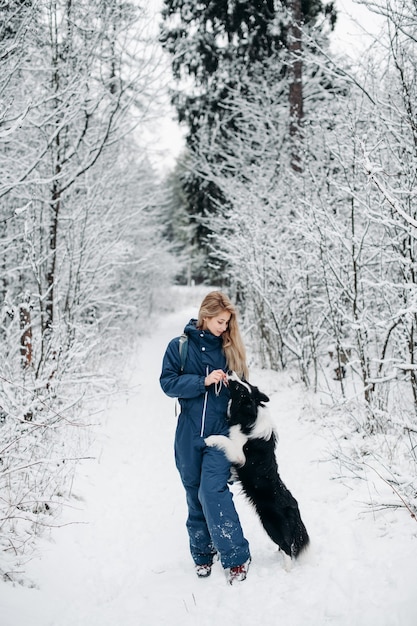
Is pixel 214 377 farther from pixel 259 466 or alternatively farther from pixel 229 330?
pixel 259 466

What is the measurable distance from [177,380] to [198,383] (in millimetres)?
146

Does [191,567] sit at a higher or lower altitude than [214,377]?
lower

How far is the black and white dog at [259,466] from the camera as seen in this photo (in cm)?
249

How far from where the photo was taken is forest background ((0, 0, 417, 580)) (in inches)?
137

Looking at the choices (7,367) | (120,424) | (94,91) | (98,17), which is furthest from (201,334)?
(98,17)

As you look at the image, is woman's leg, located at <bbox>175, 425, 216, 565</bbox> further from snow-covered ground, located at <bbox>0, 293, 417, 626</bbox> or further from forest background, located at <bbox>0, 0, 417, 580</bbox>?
forest background, located at <bbox>0, 0, 417, 580</bbox>

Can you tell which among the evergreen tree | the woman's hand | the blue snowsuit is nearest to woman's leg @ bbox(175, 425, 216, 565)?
the blue snowsuit

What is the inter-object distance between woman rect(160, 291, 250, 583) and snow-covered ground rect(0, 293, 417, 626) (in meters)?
0.21

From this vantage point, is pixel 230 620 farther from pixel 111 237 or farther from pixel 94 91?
pixel 111 237

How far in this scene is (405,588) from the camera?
2152 mm

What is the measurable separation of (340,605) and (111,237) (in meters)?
7.40

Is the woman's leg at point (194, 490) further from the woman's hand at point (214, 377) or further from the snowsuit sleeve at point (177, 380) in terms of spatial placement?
the woman's hand at point (214, 377)

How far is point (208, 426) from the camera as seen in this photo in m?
2.59

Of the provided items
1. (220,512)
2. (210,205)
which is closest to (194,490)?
(220,512)
